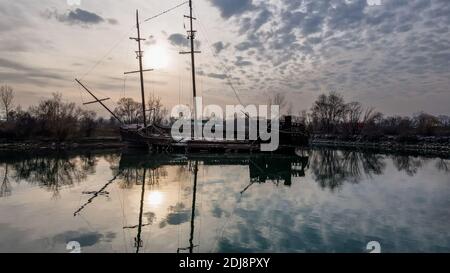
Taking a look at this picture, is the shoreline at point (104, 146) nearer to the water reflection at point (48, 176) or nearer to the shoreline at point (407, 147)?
the shoreline at point (407, 147)

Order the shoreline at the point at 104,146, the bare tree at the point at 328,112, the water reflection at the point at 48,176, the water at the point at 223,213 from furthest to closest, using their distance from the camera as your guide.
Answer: the bare tree at the point at 328,112 → the shoreline at the point at 104,146 → the water reflection at the point at 48,176 → the water at the point at 223,213

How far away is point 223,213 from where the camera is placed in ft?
33.7

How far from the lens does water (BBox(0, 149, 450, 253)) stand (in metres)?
7.73

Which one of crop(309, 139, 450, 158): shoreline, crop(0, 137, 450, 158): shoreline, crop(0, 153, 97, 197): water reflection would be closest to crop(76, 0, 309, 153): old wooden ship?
crop(0, 137, 450, 158): shoreline

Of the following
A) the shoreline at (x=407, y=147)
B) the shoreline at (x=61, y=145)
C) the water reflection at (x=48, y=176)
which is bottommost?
the shoreline at (x=407, y=147)

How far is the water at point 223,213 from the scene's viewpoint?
773 cm

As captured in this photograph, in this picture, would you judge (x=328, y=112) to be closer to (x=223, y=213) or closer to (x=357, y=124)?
(x=357, y=124)

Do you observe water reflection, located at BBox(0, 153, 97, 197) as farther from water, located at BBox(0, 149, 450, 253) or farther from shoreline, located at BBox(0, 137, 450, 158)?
shoreline, located at BBox(0, 137, 450, 158)

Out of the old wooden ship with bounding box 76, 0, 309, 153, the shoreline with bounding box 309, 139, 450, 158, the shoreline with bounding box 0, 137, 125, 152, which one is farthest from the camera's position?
the shoreline with bounding box 0, 137, 125, 152

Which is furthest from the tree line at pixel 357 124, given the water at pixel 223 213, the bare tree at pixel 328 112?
the water at pixel 223 213

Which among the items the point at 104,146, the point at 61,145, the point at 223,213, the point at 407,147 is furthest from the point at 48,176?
the point at 407,147
